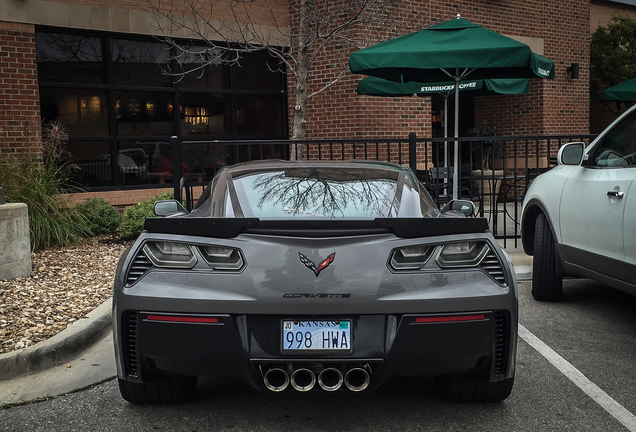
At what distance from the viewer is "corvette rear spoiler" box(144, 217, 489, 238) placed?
3.61m

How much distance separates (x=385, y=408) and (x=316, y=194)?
1249 mm

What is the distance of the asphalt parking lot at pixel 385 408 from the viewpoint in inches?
151

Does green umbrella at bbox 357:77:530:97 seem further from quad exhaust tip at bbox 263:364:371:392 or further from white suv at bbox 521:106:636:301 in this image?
quad exhaust tip at bbox 263:364:371:392

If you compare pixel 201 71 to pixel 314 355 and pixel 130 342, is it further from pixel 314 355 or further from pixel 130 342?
A: pixel 314 355

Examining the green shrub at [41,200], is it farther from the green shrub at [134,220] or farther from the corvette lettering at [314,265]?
the corvette lettering at [314,265]

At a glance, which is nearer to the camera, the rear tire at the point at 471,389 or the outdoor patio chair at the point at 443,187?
the rear tire at the point at 471,389

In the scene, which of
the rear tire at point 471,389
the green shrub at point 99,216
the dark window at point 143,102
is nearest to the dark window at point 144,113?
the dark window at point 143,102

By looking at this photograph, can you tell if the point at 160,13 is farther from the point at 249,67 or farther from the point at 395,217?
the point at 395,217

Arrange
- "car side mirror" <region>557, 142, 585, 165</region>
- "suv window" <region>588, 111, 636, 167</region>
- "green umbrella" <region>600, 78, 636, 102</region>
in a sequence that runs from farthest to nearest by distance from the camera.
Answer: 1. "green umbrella" <region>600, 78, 636, 102</region>
2. "car side mirror" <region>557, 142, 585, 165</region>
3. "suv window" <region>588, 111, 636, 167</region>

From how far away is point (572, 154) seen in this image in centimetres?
593

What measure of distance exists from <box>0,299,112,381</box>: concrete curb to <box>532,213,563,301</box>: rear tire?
3731mm

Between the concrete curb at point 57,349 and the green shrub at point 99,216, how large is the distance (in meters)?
5.04

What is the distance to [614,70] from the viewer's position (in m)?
20.4

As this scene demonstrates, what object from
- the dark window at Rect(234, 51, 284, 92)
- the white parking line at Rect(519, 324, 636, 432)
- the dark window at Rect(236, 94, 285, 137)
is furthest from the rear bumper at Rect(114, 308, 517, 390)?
the dark window at Rect(236, 94, 285, 137)
